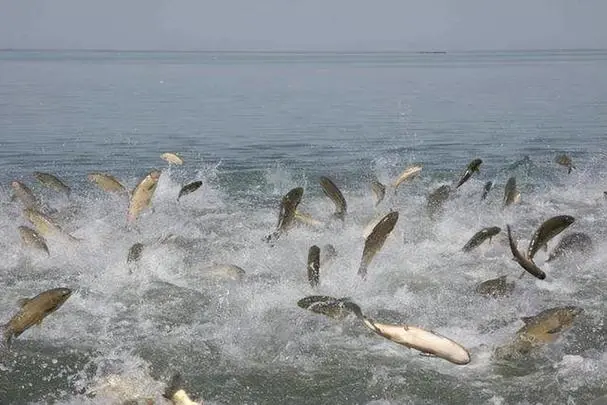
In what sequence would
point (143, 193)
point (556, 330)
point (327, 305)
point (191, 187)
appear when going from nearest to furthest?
point (556, 330)
point (327, 305)
point (143, 193)
point (191, 187)

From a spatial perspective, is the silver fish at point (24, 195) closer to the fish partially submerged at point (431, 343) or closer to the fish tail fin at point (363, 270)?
the fish tail fin at point (363, 270)

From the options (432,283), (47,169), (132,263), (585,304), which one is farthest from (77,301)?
(47,169)

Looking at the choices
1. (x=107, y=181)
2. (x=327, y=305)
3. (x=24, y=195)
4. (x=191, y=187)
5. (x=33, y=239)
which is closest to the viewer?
(x=327, y=305)

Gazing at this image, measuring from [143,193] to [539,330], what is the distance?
231 inches

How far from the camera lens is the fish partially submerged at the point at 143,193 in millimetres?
9523

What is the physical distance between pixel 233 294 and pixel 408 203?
5.45 meters

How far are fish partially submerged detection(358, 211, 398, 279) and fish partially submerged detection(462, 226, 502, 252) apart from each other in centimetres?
149

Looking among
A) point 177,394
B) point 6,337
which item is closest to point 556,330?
point 177,394

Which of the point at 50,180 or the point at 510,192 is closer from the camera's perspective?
the point at 510,192

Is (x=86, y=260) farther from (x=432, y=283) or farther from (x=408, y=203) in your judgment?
(x=408, y=203)

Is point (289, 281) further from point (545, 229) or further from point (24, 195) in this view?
point (24, 195)

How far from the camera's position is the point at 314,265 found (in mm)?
Result: 7941

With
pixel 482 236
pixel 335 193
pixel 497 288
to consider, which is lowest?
A: pixel 497 288

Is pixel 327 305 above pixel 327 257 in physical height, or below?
below
